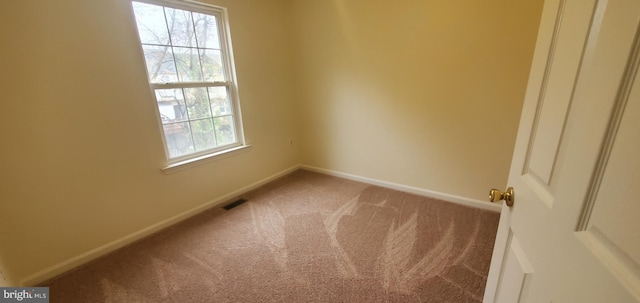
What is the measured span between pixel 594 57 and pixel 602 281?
0.37 m

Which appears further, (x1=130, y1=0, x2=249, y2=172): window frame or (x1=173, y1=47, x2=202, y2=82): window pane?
(x1=173, y1=47, x2=202, y2=82): window pane

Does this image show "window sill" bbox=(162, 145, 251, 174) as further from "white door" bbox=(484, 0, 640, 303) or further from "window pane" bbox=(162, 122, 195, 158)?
"white door" bbox=(484, 0, 640, 303)

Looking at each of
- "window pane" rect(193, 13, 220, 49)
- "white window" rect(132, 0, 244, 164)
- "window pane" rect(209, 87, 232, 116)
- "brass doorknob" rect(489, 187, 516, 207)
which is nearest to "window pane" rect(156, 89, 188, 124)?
"white window" rect(132, 0, 244, 164)

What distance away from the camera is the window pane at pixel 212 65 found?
249 cm

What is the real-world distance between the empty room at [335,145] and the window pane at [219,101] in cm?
2

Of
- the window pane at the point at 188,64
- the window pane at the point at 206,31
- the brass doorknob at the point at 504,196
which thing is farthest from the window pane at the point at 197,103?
the brass doorknob at the point at 504,196

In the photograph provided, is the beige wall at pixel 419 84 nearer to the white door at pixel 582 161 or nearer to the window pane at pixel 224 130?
the window pane at pixel 224 130

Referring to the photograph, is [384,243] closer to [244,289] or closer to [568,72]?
[244,289]

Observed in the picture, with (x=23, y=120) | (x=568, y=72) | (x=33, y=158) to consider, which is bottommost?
(x=33, y=158)

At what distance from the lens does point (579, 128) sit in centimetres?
45

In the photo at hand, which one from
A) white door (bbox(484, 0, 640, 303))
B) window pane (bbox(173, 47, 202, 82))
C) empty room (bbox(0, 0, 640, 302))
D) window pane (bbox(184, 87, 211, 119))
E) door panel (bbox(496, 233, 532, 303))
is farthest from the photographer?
window pane (bbox(184, 87, 211, 119))

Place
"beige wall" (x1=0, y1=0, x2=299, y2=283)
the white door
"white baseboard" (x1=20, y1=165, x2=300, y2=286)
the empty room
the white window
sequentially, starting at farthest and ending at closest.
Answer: the white window
"white baseboard" (x1=20, y1=165, x2=300, y2=286)
"beige wall" (x1=0, y1=0, x2=299, y2=283)
the empty room
the white door

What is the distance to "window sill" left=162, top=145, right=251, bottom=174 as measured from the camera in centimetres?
228

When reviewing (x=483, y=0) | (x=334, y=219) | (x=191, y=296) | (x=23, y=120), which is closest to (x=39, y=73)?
(x=23, y=120)
